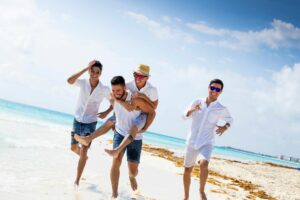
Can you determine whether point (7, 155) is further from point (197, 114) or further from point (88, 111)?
point (197, 114)

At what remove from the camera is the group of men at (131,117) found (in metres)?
5.52

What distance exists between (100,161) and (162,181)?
2.31m

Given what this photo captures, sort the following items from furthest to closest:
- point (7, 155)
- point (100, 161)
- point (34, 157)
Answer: point (100, 161) → point (34, 157) → point (7, 155)

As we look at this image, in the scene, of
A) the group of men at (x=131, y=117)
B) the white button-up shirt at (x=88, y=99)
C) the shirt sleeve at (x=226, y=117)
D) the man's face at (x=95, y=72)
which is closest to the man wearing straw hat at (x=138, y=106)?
the group of men at (x=131, y=117)

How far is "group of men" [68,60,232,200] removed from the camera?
5516mm

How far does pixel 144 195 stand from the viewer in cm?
662

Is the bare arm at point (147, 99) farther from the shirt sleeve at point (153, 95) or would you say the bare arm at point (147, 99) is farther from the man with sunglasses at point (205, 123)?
the man with sunglasses at point (205, 123)

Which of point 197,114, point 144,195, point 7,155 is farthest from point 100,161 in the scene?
point 197,114

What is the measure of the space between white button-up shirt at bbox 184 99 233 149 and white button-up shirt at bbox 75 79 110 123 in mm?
1695

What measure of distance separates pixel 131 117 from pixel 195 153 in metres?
1.56

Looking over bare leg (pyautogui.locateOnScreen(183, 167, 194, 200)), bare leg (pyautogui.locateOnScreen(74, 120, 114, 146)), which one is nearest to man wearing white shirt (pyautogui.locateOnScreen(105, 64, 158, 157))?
bare leg (pyautogui.locateOnScreen(74, 120, 114, 146))

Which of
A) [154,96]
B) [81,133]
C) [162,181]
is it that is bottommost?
[162,181]

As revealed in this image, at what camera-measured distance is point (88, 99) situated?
6.29 meters

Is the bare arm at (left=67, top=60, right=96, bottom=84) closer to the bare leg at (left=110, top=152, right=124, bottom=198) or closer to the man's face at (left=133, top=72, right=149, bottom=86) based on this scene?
the man's face at (left=133, top=72, right=149, bottom=86)
